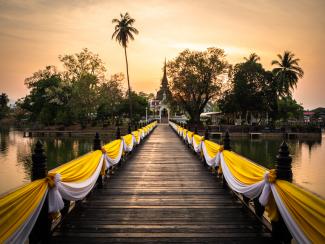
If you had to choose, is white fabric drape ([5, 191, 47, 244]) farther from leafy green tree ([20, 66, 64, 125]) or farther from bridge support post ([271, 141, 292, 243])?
leafy green tree ([20, 66, 64, 125])

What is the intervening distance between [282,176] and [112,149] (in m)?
5.64

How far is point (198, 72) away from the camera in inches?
1773

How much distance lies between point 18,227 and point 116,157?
6114mm

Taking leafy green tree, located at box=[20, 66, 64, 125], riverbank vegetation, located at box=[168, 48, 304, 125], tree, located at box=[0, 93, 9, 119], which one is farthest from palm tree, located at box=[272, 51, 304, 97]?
tree, located at box=[0, 93, 9, 119]

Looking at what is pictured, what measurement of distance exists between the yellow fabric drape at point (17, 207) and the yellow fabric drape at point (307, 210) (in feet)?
10.2

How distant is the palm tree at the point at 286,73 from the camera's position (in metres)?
49.9

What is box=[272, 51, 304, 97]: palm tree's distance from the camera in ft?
164

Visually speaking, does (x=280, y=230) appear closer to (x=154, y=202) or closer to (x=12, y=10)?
(x=154, y=202)

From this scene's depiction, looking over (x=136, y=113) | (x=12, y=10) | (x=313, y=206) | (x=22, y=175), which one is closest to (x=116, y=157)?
Result: (x=313, y=206)

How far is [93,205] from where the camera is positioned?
6.01 metres

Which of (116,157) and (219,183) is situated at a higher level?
(116,157)

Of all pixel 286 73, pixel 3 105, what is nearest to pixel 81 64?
pixel 286 73

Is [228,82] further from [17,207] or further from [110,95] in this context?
[17,207]

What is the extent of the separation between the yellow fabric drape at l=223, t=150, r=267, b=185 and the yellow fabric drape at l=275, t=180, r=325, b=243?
797 millimetres
